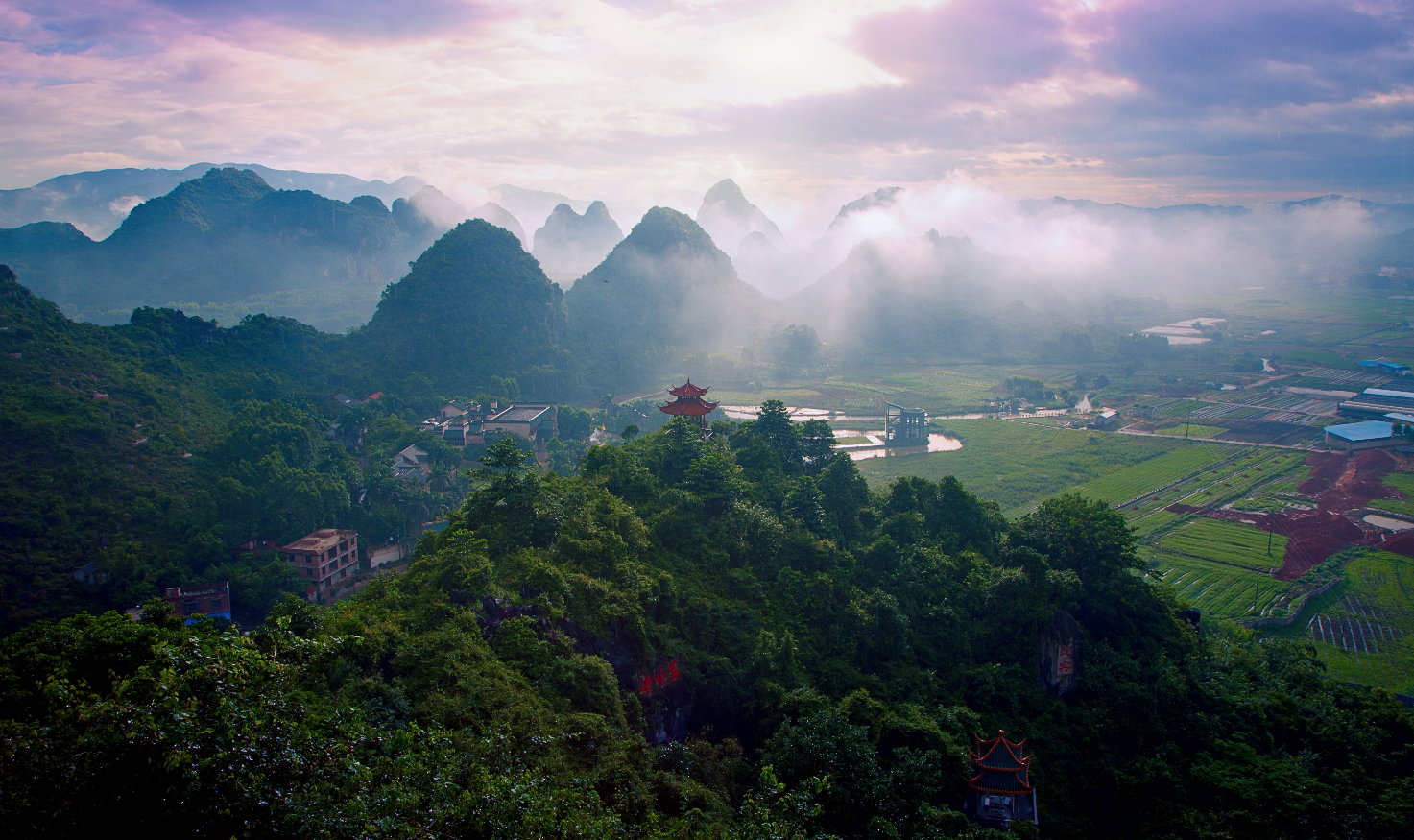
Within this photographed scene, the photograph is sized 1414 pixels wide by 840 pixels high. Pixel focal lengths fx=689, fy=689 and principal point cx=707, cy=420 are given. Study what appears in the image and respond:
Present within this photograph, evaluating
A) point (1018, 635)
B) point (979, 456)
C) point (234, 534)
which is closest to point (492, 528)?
point (1018, 635)

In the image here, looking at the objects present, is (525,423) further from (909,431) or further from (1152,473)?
(1152,473)

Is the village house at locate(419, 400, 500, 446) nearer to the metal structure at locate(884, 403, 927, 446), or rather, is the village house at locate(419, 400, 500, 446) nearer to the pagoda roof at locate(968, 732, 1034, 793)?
the metal structure at locate(884, 403, 927, 446)

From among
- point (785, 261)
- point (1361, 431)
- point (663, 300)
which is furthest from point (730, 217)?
point (1361, 431)

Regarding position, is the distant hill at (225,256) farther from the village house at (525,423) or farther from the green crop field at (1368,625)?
the green crop field at (1368,625)

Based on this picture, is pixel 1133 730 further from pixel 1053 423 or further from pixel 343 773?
pixel 1053 423

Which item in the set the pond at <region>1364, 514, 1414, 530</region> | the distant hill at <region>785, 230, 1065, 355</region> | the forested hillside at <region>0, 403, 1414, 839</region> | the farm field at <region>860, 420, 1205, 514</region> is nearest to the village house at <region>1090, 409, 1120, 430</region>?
the farm field at <region>860, 420, 1205, 514</region>
